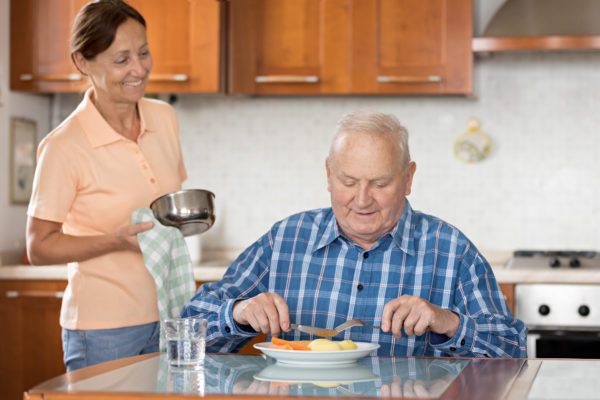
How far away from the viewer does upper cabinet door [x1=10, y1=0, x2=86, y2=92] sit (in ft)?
11.3

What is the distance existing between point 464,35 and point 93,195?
1.83m

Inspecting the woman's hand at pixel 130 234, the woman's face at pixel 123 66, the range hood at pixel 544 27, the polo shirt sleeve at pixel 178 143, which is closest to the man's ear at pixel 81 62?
the woman's face at pixel 123 66

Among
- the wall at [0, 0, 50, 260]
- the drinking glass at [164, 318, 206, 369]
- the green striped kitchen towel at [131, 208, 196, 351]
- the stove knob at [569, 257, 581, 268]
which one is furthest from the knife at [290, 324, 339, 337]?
the wall at [0, 0, 50, 260]

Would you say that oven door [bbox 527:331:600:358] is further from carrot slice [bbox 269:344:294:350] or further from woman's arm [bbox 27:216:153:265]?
carrot slice [bbox 269:344:294:350]

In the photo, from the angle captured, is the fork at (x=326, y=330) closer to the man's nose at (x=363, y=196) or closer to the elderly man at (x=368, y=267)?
the elderly man at (x=368, y=267)

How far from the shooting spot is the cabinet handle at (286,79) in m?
3.39

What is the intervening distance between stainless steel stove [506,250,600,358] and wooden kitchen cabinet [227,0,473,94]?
90 cm

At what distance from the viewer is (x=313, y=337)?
1.75 meters

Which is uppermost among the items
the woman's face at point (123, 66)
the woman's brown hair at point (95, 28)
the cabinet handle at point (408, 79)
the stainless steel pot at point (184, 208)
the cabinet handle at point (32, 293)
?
the cabinet handle at point (408, 79)

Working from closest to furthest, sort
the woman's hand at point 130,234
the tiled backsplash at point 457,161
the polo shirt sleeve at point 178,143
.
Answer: the woman's hand at point 130,234, the polo shirt sleeve at point 178,143, the tiled backsplash at point 457,161

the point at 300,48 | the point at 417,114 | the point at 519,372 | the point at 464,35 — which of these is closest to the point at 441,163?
the point at 417,114

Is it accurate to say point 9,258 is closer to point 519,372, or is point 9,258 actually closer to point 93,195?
point 93,195

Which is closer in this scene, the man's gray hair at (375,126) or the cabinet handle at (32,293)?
the man's gray hair at (375,126)

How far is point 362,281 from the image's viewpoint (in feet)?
5.98
